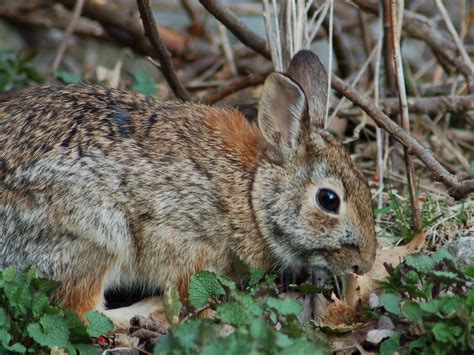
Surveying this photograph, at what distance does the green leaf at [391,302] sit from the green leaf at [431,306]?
0.78ft

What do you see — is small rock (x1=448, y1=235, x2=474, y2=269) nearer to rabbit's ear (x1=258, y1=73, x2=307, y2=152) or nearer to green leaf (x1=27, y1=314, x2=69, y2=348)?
rabbit's ear (x1=258, y1=73, x2=307, y2=152)

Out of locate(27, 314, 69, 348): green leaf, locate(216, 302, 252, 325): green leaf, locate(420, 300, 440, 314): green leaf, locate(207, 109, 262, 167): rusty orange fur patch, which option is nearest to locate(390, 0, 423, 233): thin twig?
locate(207, 109, 262, 167): rusty orange fur patch

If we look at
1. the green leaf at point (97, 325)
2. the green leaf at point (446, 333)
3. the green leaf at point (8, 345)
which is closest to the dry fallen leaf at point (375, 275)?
the green leaf at point (446, 333)

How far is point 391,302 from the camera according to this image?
445 cm

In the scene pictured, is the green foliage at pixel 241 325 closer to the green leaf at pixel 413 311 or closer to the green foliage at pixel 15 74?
the green leaf at pixel 413 311

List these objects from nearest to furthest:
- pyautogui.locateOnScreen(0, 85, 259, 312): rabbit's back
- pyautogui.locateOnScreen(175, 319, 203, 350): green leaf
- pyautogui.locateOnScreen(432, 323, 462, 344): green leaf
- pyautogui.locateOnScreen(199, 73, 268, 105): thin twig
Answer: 1. pyautogui.locateOnScreen(175, 319, 203, 350): green leaf
2. pyautogui.locateOnScreen(432, 323, 462, 344): green leaf
3. pyautogui.locateOnScreen(0, 85, 259, 312): rabbit's back
4. pyautogui.locateOnScreen(199, 73, 268, 105): thin twig

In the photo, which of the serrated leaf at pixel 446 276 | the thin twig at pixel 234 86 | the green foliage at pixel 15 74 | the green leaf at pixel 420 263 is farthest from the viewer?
the green foliage at pixel 15 74

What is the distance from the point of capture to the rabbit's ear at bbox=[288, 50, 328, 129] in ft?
18.7

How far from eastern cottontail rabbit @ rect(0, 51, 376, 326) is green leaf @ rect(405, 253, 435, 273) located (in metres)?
0.56

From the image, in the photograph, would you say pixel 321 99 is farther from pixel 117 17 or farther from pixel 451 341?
pixel 117 17

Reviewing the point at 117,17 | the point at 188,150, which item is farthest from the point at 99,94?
the point at 117,17

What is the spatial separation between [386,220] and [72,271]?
2.22m

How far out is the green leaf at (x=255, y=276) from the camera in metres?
5.07

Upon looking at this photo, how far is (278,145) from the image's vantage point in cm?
548
